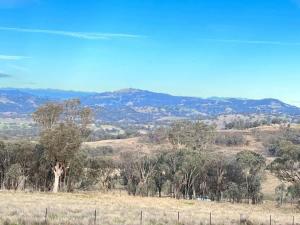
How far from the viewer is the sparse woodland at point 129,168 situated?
3004 inches

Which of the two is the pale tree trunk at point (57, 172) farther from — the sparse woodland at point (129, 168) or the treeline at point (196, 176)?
the treeline at point (196, 176)

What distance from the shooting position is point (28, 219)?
31609 mm

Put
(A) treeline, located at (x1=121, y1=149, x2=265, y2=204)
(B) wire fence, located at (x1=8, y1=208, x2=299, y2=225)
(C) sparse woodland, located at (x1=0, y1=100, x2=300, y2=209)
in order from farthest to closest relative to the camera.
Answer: (A) treeline, located at (x1=121, y1=149, x2=265, y2=204), (C) sparse woodland, located at (x1=0, y1=100, x2=300, y2=209), (B) wire fence, located at (x1=8, y1=208, x2=299, y2=225)

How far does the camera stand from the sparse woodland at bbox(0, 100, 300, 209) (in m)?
76.3

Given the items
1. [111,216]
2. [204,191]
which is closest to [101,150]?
[204,191]

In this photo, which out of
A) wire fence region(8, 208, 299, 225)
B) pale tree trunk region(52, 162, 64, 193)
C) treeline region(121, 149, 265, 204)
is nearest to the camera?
wire fence region(8, 208, 299, 225)

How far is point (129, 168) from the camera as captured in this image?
95812 mm

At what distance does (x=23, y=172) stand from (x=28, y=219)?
5558 centimetres

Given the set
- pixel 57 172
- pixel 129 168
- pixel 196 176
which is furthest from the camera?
pixel 129 168

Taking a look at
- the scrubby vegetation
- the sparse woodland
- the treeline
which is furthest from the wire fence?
the treeline

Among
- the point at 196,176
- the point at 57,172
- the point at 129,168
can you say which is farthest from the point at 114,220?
the point at 129,168

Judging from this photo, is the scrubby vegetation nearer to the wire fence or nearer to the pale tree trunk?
the pale tree trunk

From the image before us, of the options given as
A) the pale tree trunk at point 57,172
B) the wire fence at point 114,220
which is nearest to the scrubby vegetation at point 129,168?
the pale tree trunk at point 57,172

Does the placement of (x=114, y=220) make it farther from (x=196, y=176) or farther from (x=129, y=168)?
(x=129, y=168)
